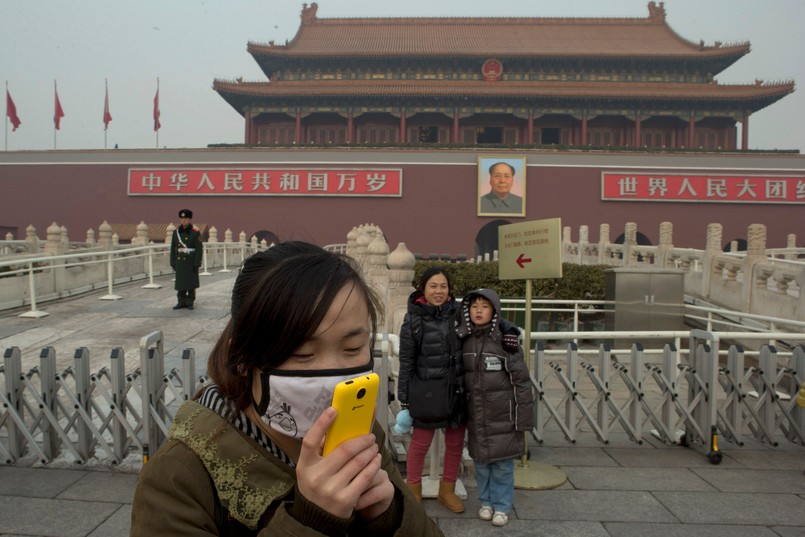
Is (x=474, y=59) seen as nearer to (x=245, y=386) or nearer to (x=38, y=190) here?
(x=38, y=190)

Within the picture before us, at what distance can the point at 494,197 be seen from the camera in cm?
2464

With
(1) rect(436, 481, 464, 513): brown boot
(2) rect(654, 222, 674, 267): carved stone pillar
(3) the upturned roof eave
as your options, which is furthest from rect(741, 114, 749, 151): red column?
(1) rect(436, 481, 464, 513): brown boot

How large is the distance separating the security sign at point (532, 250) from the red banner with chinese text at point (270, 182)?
2038cm

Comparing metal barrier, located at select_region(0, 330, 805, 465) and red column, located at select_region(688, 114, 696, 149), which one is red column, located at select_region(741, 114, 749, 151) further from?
metal barrier, located at select_region(0, 330, 805, 465)

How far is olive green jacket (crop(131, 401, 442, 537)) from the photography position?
0.99 m

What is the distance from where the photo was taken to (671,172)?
79.8 feet

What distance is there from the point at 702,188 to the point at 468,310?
939 inches

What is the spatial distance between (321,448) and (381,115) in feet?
92.9

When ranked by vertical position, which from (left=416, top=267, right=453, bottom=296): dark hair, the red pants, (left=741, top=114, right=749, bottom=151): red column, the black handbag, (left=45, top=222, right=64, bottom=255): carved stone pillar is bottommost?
the red pants

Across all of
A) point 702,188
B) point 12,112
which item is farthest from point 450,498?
point 12,112

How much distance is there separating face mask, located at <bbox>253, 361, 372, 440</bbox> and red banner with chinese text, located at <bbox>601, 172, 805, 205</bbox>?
25.0 metres

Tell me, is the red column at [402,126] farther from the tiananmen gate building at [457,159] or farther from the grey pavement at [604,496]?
the grey pavement at [604,496]

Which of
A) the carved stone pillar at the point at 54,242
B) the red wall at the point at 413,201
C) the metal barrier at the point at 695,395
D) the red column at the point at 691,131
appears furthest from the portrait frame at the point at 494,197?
the metal barrier at the point at 695,395

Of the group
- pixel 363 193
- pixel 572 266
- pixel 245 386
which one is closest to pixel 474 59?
pixel 363 193
